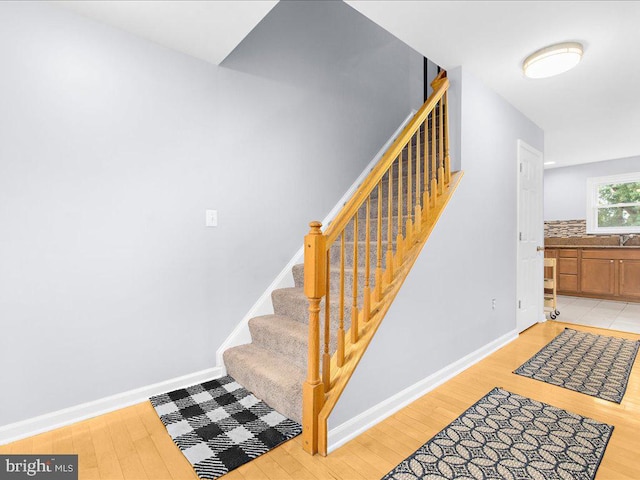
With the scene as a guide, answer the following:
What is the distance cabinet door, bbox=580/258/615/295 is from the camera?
5.25 meters

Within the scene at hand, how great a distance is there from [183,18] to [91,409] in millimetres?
2238

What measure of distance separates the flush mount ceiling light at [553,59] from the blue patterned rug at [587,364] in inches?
87.4

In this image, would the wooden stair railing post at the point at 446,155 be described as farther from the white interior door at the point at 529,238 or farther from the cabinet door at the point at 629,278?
the cabinet door at the point at 629,278

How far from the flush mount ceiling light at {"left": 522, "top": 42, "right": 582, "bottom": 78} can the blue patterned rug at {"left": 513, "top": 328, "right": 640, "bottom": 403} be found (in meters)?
2.22

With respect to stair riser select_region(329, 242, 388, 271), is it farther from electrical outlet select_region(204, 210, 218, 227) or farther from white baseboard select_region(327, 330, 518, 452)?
electrical outlet select_region(204, 210, 218, 227)

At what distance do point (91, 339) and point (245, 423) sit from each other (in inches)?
38.9

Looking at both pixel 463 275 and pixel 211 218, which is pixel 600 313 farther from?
→ pixel 211 218

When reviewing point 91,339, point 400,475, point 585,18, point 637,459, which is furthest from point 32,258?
point 585,18

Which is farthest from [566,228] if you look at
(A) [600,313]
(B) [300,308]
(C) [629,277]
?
(B) [300,308]

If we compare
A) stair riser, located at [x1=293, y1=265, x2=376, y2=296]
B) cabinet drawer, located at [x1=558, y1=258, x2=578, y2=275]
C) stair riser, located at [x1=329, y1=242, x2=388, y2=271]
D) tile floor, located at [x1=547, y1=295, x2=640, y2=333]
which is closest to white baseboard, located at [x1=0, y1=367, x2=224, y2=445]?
stair riser, located at [x1=293, y1=265, x2=376, y2=296]

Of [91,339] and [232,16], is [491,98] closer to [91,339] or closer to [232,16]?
[232,16]

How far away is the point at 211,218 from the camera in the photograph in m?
2.30

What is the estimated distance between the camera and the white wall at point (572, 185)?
5680mm

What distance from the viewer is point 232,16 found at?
1821 mm
